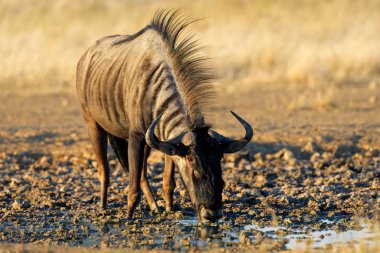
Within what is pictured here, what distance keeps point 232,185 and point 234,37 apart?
58.6 feet

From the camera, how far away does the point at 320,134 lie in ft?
43.1

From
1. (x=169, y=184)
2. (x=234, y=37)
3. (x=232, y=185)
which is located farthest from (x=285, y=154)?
(x=234, y=37)

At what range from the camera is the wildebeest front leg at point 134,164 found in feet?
26.7

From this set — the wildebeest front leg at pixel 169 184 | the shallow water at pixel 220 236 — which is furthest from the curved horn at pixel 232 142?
Answer: the wildebeest front leg at pixel 169 184

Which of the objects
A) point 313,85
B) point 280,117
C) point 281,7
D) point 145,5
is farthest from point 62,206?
point 145,5

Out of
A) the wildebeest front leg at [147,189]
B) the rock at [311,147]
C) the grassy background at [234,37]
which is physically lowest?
the wildebeest front leg at [147,189]

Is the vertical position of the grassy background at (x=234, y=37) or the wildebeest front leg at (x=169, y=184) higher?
the grassy background at (x=234, y=37)

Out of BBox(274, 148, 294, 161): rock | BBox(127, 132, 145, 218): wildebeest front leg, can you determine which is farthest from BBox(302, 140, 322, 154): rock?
BBox(127, 132, 145, 218): wildebeest front leg

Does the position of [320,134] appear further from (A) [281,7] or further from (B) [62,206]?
(A) [281,7]

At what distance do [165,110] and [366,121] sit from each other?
7.27m

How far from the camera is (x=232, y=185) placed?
10.1 metres

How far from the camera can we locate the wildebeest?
740 centimetres

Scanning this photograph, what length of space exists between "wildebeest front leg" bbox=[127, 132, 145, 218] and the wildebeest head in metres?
0.62

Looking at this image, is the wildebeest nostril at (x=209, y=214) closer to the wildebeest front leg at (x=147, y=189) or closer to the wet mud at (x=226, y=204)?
the wet mud at (x=226, y=204)
